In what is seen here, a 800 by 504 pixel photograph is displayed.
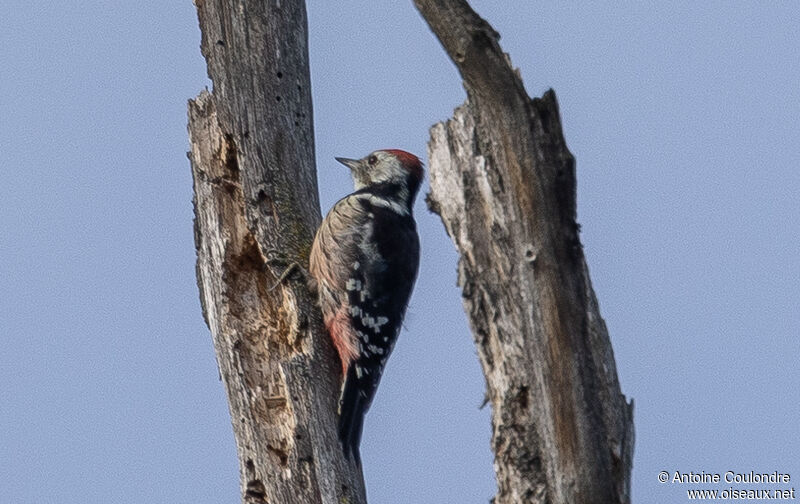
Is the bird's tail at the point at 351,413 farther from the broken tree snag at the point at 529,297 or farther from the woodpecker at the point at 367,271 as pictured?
the broken tree snag at the point at 529,297

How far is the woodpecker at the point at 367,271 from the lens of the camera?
17.8 ft

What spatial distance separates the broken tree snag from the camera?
3551mm

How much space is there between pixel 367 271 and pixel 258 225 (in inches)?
29.1

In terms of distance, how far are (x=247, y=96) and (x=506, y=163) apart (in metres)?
2.17

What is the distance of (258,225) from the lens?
5445 mm

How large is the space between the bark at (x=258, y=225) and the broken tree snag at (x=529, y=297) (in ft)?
5.78

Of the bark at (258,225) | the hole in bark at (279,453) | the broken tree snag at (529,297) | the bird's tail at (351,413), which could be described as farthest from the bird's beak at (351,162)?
the broken tree snag at (529,297)

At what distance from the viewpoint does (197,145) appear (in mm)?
5539

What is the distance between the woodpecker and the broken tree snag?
1.80 meters

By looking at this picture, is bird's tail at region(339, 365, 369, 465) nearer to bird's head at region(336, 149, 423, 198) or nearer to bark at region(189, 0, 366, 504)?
bark at region(189, 0, 366, 504)

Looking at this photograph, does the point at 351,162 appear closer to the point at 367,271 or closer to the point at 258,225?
the point at 367,271

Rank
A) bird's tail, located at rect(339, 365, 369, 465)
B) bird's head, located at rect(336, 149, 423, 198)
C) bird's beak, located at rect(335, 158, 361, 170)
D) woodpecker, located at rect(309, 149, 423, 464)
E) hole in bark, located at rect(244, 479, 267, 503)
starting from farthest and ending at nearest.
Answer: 1. bird's beak, located at rect(335, 158, 361, 170)
2. bird's head, located at rect(336, 149, 423, 198)
3. woodpecker, located at rect(309, 149, 423, 464)
4. bird's tail, located at rect(339, 365, 369, 465)
5. hole in bark, located at rect(244, 479, 267, 503)

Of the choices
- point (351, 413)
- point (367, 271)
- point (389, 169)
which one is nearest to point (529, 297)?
point (351, 413)

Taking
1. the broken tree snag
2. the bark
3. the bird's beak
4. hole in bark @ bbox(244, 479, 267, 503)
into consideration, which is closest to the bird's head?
the bird's beak
